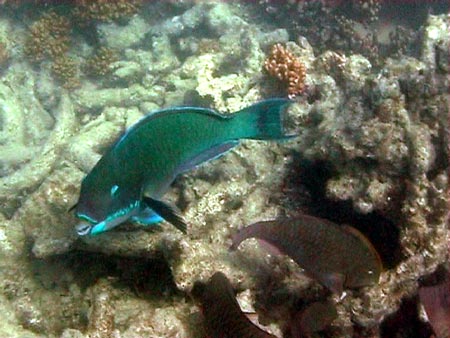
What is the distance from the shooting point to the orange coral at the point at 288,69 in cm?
450

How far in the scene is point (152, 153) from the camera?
2.32 meters

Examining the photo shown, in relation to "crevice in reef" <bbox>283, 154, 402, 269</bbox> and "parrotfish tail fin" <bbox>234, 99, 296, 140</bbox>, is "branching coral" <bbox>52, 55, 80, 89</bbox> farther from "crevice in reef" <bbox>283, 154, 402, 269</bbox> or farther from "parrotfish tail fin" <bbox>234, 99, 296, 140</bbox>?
"parrotfish tail fin" <bbox>234, 99, 296, 140</bbox>

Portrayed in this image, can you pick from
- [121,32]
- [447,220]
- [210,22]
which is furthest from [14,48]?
[447,220]

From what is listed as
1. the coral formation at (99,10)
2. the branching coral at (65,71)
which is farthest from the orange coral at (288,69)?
the coral formation at (99,10)

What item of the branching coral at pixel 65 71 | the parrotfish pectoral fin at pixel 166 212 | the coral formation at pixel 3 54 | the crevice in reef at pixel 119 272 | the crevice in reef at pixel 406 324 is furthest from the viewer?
the coral formation at pixel 3 54

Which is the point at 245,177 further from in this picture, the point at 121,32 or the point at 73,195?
the point at 121,32

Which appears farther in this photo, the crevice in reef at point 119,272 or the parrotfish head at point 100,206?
the crevice in reef at point 119,272

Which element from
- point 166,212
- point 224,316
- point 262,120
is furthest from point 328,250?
point 166,212

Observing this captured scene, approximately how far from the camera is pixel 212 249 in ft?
9.88

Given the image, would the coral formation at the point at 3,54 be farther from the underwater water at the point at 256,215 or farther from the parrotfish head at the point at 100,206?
the parrotfish head at the point at 100,206

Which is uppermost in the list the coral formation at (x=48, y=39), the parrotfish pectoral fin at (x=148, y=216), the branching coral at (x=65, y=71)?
the parrotfish pectoral fin at (x=148, y=216)

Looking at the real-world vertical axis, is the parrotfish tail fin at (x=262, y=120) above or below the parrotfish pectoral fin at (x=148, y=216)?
A: above

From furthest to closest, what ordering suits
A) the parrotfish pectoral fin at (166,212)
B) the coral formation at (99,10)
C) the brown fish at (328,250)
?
the coral formation at (99,10) < the brown fish at (328,250) < the parrotfish pectoral fin at (166,212)

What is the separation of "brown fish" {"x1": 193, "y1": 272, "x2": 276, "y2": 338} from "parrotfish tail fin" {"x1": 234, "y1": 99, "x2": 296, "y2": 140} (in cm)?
86
